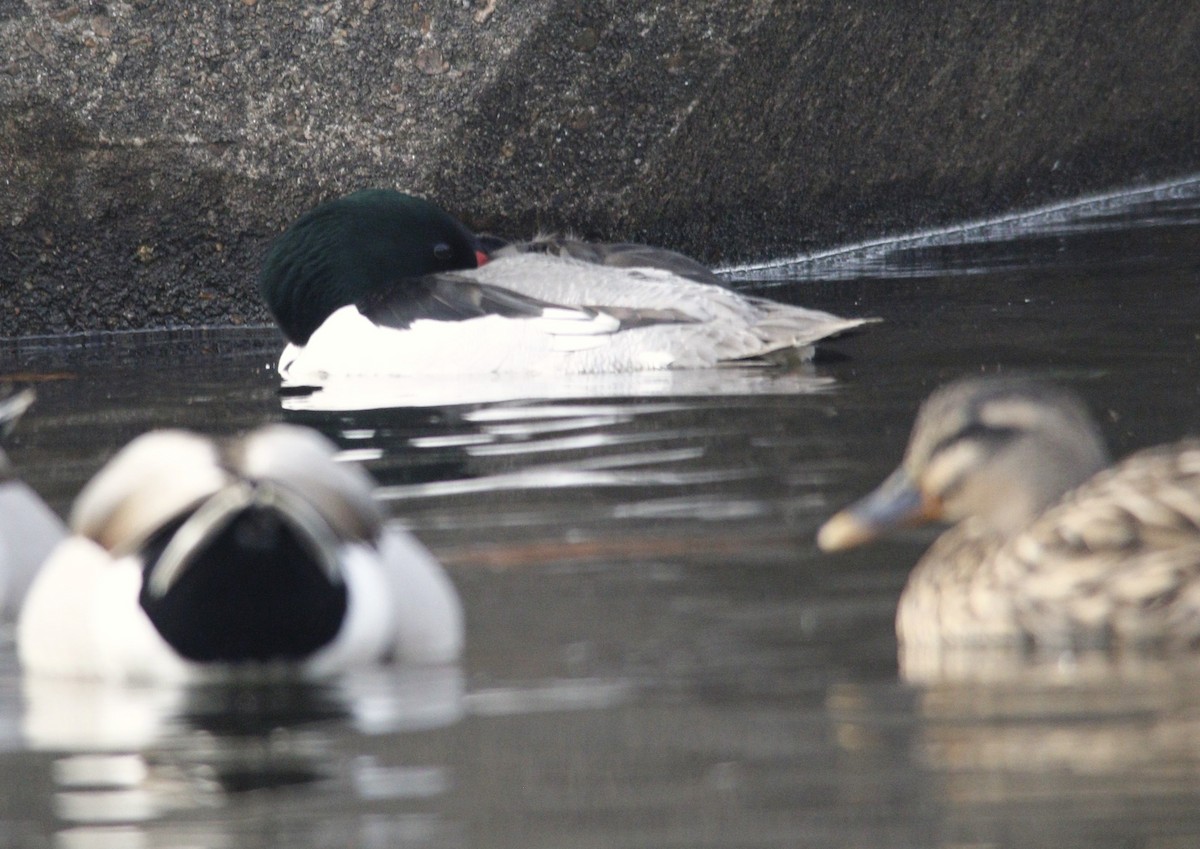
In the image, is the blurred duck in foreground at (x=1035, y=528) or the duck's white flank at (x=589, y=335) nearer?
the blurred duck in foreground at (x=1035, y=528)

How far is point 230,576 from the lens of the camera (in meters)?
3.66

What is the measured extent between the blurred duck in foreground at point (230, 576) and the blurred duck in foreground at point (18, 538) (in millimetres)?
586

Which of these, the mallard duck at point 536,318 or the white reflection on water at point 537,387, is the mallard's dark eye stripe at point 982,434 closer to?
the white reflection on water at point 537,387

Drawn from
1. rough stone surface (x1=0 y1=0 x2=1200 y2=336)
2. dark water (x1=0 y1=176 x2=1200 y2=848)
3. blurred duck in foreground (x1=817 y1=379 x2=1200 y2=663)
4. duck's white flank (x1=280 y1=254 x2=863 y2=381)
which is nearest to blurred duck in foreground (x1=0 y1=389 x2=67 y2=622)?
dark water (x1=0 y1=176 x2=1200 y2=848)

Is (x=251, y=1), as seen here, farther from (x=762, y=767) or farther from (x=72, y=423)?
(x=762, y=767)

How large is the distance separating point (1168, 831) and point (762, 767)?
636 millimetres

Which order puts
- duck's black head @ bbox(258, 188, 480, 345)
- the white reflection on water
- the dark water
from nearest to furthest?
the dark water → the white reflection on water → duck's black head @ bbox(258, 188, 480, 345)

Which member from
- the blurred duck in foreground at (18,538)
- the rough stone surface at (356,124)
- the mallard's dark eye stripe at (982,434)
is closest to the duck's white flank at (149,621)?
the blurred duck in foreground at (18,538)

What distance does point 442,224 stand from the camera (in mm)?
9727

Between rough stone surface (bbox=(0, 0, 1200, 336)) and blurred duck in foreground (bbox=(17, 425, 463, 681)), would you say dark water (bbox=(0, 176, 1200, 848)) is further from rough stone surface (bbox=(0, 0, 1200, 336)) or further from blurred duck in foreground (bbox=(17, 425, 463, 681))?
rough stone surface (bbox=(0, 0, 1200, 336))

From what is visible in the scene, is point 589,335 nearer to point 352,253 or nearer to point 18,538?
point 352,253

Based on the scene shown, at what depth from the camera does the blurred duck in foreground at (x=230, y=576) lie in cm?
363

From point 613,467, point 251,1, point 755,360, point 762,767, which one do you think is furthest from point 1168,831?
point 251,1

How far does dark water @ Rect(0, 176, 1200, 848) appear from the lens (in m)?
3.04
